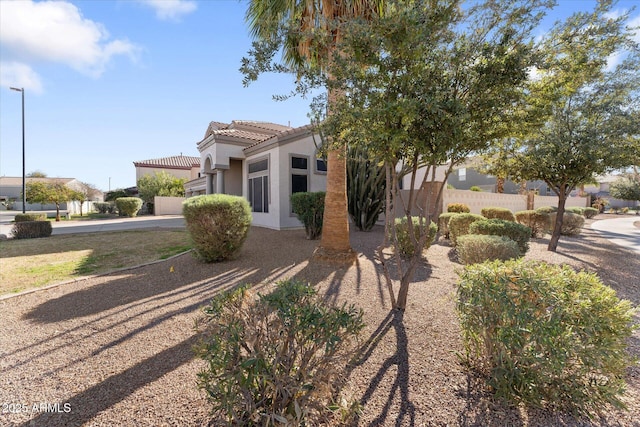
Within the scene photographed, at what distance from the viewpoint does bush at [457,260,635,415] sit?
87.1 inches

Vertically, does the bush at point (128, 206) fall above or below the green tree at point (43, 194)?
below

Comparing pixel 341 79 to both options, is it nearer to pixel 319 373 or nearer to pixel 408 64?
pixel 408 64

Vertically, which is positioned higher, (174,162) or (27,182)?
(174,162)

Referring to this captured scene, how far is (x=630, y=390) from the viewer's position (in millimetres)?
2670

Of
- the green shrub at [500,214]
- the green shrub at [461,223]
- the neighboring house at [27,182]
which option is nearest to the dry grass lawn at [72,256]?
the green shrub at [461,223]

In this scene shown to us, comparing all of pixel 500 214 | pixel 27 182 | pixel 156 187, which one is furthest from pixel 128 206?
pixel 500 214

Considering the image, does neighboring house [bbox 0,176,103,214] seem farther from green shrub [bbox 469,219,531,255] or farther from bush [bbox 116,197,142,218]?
green shrub [bbox 469,219,531,255]

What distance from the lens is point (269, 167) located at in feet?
41.3

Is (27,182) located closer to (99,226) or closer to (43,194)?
(43,194)

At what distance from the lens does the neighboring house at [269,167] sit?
39.5 ft

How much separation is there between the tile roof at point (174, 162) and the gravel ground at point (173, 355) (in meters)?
36.5

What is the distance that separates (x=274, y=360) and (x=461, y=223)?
8905mm

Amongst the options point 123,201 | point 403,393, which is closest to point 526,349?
point 403,393

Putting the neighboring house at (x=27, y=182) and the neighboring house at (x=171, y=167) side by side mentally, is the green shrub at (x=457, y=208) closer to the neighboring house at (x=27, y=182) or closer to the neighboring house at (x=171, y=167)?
the neighboring house at (x=171, y=167)
